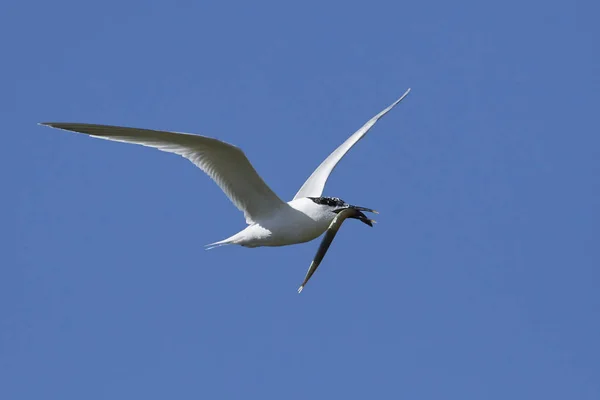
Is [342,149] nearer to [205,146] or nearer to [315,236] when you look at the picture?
[315,236]

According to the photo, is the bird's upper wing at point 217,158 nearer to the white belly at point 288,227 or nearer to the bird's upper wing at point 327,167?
the white belly at point 288,227

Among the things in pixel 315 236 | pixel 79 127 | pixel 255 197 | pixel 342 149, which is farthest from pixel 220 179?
pixel 342 149

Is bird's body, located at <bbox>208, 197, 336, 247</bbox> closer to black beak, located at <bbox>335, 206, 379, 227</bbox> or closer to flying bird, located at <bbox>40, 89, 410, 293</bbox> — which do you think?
flying bird, located at <bbox>40, 89, 410, 293</bbox>

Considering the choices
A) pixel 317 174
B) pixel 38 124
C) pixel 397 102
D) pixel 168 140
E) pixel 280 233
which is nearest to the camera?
pixel 38 124

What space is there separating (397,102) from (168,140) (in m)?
4.97

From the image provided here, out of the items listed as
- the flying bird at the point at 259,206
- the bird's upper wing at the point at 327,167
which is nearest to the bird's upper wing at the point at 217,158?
the flying bird at the point at 259,206

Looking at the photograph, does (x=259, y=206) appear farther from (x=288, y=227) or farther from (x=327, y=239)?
(x=327, y=239)

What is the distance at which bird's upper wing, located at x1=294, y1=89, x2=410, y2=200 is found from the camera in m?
12.5

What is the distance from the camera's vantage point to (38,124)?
885cm

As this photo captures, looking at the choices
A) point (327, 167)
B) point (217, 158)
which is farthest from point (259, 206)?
point (327, 167)

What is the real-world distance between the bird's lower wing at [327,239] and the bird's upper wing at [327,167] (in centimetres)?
211

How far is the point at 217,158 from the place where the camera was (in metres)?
10.4

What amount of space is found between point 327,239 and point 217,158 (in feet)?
4.75

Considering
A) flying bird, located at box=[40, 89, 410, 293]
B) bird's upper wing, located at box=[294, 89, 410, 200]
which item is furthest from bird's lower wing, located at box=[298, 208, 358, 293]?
bird's upper wing, located at box=[294, 89, 410, 200]
